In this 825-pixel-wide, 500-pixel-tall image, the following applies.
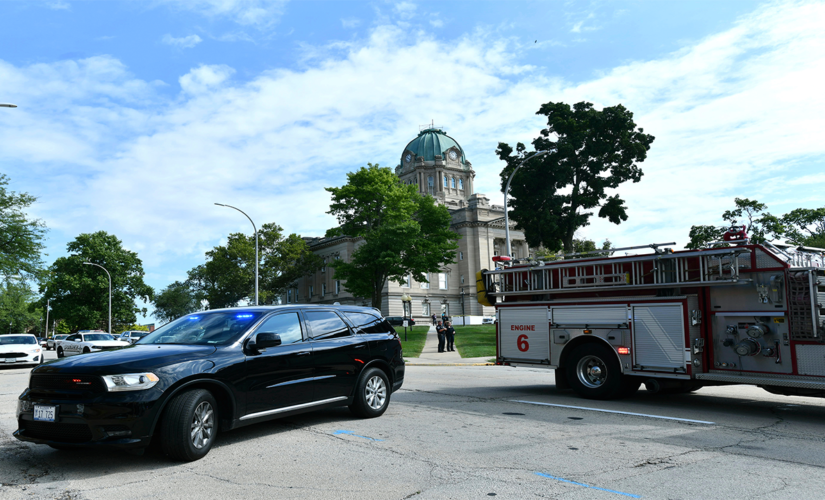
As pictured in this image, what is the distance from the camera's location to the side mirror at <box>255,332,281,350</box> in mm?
7043

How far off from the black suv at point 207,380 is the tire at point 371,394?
1cm

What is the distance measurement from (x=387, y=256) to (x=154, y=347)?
42.3 m

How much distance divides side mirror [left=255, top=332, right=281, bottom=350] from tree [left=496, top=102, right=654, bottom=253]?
1510 inches

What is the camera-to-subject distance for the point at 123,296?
72000 mm

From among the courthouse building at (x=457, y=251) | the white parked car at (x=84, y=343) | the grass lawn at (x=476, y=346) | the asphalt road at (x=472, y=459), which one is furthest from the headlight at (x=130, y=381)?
the courthouse building at (x=457, y=251)

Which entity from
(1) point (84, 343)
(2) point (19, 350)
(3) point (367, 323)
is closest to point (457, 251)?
(1) point (84, 343)

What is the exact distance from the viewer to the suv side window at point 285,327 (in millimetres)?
7711

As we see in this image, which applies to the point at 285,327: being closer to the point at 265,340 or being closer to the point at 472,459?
the point at 265,340

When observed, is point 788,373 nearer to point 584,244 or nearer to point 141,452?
point 141,452

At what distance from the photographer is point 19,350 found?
2338 cm

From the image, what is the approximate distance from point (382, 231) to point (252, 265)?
121ft

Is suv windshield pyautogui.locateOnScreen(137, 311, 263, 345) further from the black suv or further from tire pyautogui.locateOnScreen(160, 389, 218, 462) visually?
tire pyautogui.locateOnScreen(160, 389, 218, 462)

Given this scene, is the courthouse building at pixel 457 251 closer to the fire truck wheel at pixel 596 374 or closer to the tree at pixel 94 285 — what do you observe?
the tree at pixel 94 285

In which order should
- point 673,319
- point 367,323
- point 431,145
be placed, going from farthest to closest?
point 431,145, point 673,319, point 367,323
